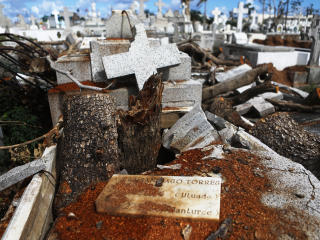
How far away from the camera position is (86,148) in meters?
2.36

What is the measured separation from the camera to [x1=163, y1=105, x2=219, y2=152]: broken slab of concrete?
288cm

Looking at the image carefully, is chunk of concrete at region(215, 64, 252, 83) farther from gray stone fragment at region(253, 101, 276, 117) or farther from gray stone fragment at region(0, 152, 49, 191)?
gray stone fragment at region(0, 152, 49, 191)

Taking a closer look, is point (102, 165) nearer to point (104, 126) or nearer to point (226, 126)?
point (104, 126)

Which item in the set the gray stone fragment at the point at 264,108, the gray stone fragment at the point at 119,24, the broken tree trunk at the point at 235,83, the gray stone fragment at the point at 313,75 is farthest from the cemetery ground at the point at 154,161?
the gray stone fragment at the point at 313,75

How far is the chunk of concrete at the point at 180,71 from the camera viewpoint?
390cm

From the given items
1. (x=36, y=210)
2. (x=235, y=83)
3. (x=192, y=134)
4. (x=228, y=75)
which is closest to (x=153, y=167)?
(x=192, y=134)

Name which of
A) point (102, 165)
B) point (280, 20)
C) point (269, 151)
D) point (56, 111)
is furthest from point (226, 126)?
point (280, 20)

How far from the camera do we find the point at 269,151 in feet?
8.96

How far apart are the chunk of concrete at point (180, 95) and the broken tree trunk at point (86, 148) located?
4.27ft

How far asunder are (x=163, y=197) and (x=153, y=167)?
35.5 inches

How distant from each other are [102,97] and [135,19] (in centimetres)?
231

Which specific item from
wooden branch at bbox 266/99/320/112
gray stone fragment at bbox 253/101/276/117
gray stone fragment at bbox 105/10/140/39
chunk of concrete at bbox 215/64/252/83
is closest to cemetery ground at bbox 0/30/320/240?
wooden branch at bbox 266/99/320/112

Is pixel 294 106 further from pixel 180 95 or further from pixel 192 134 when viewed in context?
pixel 192 134

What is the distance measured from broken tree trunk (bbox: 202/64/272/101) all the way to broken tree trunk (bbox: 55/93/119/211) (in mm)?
2924
